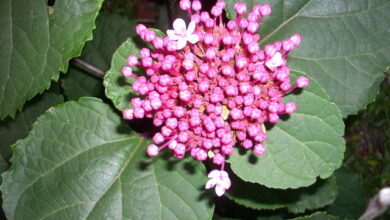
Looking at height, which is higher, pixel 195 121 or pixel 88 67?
pixel 195 121

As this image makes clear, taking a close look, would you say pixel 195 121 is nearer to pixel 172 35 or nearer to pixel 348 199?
pixel 172 35

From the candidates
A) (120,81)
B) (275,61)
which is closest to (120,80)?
(120,81)

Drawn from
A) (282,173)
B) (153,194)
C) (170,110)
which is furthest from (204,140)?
(153,194)

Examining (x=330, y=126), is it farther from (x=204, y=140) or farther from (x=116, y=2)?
→ (x=116, y=2)

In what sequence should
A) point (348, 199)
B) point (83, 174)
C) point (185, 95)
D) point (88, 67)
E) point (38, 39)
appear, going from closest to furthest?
point (185, 95) → point (38, 39) → point (83, 174) → point (88, 67) → point (348, 199)

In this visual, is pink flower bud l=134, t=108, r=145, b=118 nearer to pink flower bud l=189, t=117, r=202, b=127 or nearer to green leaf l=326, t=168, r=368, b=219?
pink flower bud l=189, t=117, r=202, b=127
